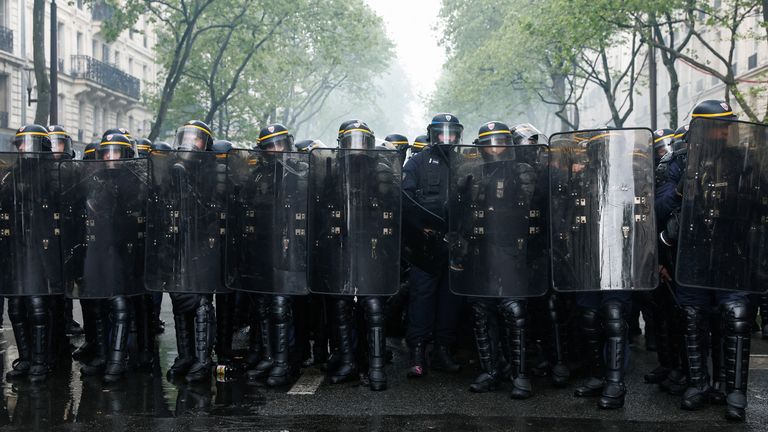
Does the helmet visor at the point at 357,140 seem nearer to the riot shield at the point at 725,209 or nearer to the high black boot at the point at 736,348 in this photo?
the riot shield at the point at 725,209

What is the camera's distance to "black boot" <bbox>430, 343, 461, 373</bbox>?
285 inches

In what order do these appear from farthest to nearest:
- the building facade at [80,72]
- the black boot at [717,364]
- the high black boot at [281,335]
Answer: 1. the building facade at [80,72]
2. the high black boot at [281,335]
3. the black boot at [717,364]

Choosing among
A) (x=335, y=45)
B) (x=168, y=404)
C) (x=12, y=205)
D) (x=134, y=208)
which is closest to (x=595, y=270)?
(x=168, y=404)

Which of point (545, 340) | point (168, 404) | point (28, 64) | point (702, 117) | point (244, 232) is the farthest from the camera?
point (28, 64)

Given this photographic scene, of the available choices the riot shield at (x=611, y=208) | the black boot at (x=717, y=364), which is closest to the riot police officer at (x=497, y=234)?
the riot shield at (x=611, y=208)

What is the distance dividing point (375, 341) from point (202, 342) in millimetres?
1295

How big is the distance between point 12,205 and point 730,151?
4.97 m

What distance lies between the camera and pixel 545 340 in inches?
283

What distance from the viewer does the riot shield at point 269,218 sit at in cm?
642

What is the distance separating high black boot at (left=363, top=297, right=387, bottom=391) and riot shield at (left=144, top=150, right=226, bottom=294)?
1.15m

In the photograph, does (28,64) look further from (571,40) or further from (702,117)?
(702,117)

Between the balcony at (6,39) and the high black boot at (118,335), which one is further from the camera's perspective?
the balcony at (6,39)

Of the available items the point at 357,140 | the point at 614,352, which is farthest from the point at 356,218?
the point at 614,352

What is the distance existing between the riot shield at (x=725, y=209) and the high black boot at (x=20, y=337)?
475 centimetres
